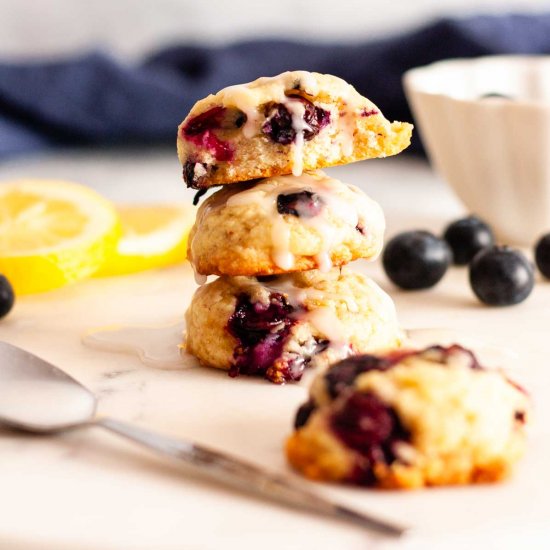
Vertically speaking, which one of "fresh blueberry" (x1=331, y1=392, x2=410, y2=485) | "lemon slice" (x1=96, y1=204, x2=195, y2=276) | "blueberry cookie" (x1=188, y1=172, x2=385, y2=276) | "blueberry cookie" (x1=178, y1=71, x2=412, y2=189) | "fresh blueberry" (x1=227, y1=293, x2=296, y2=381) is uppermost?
"blueberry cookie" (x1=178, y1=71, x2=412, y2=189)

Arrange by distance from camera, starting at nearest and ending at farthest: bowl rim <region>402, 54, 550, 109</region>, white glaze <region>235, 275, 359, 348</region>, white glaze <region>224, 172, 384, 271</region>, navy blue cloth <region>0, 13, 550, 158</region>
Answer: white glaze <region>224, 172, 384, 271</region>
white glaze <region>235, 275, 359, 348</region>
bowl rim <region>402, 54, 550, 109</region>
navy blue cloth <region>0, 13, 550, 158</region>

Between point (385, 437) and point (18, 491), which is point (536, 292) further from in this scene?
point (18, 491)

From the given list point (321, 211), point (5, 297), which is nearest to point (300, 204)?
point (321, 211)

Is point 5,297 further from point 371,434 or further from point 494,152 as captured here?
point 494,152

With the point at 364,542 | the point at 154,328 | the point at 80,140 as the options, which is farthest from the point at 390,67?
the point at 364,542

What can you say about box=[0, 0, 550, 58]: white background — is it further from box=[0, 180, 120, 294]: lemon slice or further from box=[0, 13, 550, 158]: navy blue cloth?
box=[0, 180, 120, 294]: lemon slice

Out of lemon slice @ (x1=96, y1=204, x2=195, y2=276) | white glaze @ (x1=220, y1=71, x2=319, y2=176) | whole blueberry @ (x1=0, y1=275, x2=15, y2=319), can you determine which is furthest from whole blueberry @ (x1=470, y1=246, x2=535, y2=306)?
whole blueberry @ (x1=0, y1=275, x2=15, y2=319)

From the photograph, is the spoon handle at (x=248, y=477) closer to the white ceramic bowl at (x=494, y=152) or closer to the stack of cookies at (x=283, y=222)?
the stack of cookies at (x=283, y=222)
